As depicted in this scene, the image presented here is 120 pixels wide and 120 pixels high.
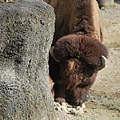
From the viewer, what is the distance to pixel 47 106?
387cm

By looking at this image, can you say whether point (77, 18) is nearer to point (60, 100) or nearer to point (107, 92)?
point (107, 92)

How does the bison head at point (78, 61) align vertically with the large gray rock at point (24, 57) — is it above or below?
below

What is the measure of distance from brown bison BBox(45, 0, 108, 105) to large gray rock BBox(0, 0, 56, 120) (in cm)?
280

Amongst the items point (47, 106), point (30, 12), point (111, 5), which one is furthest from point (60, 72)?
point (111, 5)

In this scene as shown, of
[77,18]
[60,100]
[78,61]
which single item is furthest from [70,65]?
[77,18]

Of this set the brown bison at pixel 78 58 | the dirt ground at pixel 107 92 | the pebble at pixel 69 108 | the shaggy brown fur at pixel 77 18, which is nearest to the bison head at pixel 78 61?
the brown bison at pixel 78 58

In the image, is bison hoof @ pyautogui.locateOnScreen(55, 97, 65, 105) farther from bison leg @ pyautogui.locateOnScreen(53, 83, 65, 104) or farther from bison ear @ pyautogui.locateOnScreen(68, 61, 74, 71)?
bison ear @ pyautogui.locateOnScreen(68, 61, 74, 71)

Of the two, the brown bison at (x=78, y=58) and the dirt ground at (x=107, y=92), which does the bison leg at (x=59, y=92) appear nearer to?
the brown bison at (x=78, y=58)

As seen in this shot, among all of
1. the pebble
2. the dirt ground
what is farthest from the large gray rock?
the pebble

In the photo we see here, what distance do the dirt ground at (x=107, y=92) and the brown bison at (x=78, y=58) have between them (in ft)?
1.18

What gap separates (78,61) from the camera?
21.7 feet

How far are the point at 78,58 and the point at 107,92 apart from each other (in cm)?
126

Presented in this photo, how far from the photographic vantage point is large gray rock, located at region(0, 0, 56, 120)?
10.9ft

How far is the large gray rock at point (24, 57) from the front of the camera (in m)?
3.32
